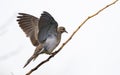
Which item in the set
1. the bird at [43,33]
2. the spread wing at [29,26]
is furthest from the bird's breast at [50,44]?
the spread wing at [29,26]

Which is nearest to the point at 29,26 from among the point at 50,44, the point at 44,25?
the point at 50,44

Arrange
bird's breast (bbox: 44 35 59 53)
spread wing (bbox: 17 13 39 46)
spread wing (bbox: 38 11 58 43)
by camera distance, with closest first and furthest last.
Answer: spread wing (bbox: 38 11 58 43) → bird's breast (bbox: 44 35 59 53) → spread wing (bbox: 17 13 39 46)

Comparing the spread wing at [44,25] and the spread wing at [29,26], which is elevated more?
the spread wing at [44,25]

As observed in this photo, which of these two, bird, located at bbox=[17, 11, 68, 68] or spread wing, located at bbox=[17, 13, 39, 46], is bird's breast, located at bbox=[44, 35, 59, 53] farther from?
spread wing, located at bbox=[17, 13, 39, 46]

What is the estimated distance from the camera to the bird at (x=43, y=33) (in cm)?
156

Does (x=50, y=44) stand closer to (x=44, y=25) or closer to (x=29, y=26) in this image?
(x=44, y=25)

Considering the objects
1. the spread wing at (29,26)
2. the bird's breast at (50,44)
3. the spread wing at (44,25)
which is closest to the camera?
the spread wing at (44,25)

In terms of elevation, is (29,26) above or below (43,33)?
below

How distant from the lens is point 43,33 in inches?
63.5

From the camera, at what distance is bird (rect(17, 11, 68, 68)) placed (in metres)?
1.56

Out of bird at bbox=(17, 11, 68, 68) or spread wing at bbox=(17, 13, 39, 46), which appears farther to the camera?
spread wing at bbox=(17, 13, 39, 46)

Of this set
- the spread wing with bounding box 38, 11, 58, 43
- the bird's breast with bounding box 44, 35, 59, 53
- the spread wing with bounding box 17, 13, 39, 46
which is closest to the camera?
the spread wing with bounding box 38, 11, 58, 43

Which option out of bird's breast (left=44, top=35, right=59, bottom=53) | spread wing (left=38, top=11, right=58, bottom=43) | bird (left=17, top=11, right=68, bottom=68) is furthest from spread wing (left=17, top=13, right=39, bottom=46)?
spread wing (left=38, top=11, right=58, bottom=43)

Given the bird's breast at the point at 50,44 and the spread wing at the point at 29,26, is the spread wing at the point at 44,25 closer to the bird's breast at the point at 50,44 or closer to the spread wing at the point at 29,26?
the bird's breast at the point at 50,44
